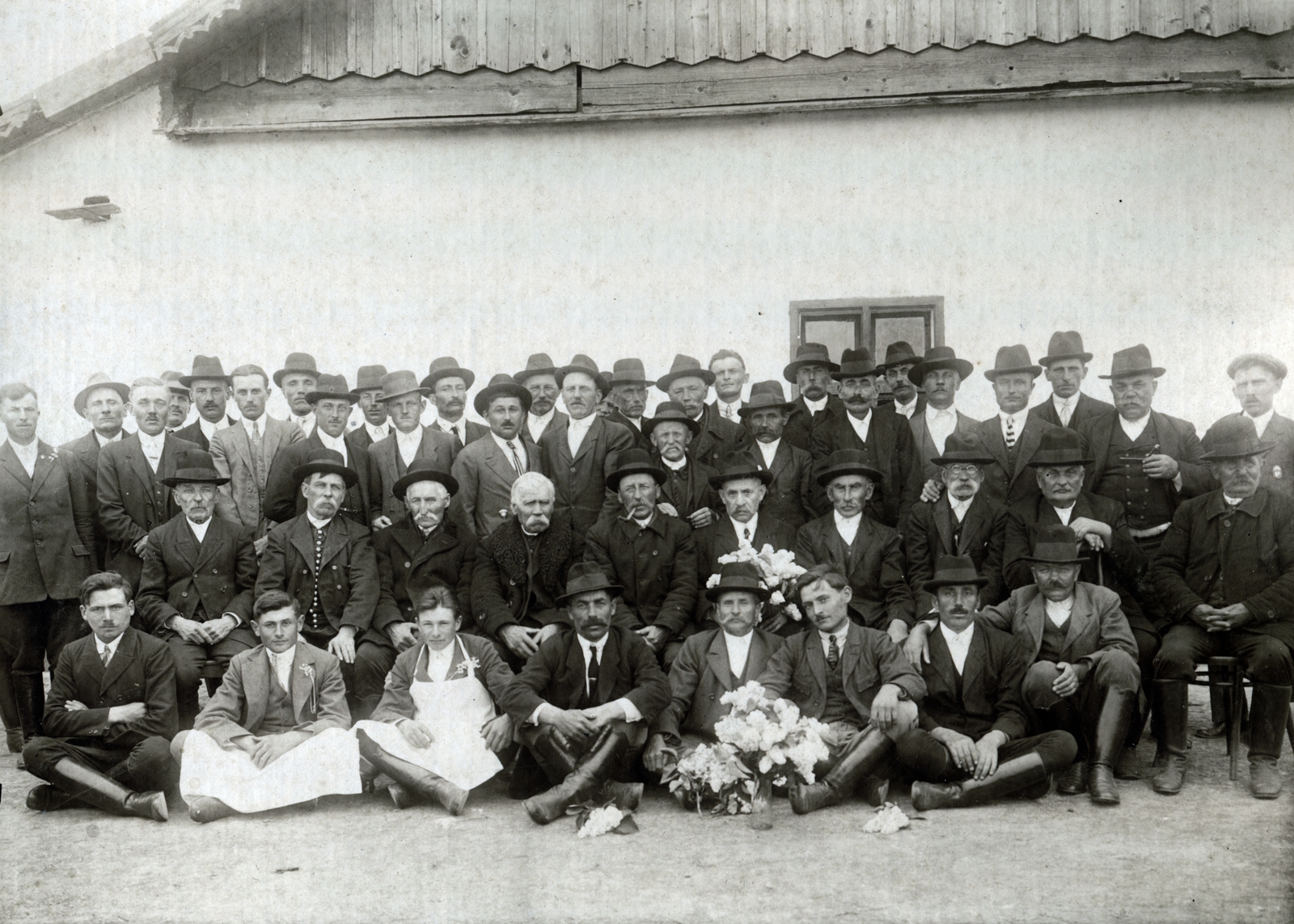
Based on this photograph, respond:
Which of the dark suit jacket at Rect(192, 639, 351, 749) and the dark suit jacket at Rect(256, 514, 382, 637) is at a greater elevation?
the dark suit jacket at Rect(256, 514, 382, 637)

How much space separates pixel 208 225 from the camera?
8344 millimetres

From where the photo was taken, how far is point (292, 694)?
5527 millimetres

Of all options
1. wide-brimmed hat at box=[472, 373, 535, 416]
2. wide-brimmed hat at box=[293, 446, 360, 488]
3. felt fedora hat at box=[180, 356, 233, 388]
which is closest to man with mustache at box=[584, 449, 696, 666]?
wide-brimmed hat at box=[472, 373, 535, 416]

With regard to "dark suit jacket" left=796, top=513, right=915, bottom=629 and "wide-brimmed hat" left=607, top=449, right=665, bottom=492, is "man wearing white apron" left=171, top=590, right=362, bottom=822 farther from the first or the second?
"dark suit jacket" left=796, top=513, right=915, bottom=629

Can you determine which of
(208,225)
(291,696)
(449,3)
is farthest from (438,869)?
(449,3)

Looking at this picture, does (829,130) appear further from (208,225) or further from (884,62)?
(208,225)

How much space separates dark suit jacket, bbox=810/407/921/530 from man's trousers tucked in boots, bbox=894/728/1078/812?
170 centimetres

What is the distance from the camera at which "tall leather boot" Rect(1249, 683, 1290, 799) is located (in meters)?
5.14

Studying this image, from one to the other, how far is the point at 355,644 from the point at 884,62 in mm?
5387

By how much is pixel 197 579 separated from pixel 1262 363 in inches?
249

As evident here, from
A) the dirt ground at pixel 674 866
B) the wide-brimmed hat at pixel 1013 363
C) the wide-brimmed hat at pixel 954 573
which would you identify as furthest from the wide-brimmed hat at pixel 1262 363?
the dirt ground at pixel 674 866

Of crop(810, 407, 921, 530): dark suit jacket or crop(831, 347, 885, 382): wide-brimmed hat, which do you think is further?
crop(831, 347, 885, 382): wide-brimmed hat

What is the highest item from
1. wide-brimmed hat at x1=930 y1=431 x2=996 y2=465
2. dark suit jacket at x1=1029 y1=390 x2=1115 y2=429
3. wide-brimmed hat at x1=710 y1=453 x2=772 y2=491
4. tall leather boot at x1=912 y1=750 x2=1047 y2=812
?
dark suit jacket at x1=1029 y1=390 x2=1115 y2=429

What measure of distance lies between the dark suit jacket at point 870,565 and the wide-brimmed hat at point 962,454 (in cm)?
51
